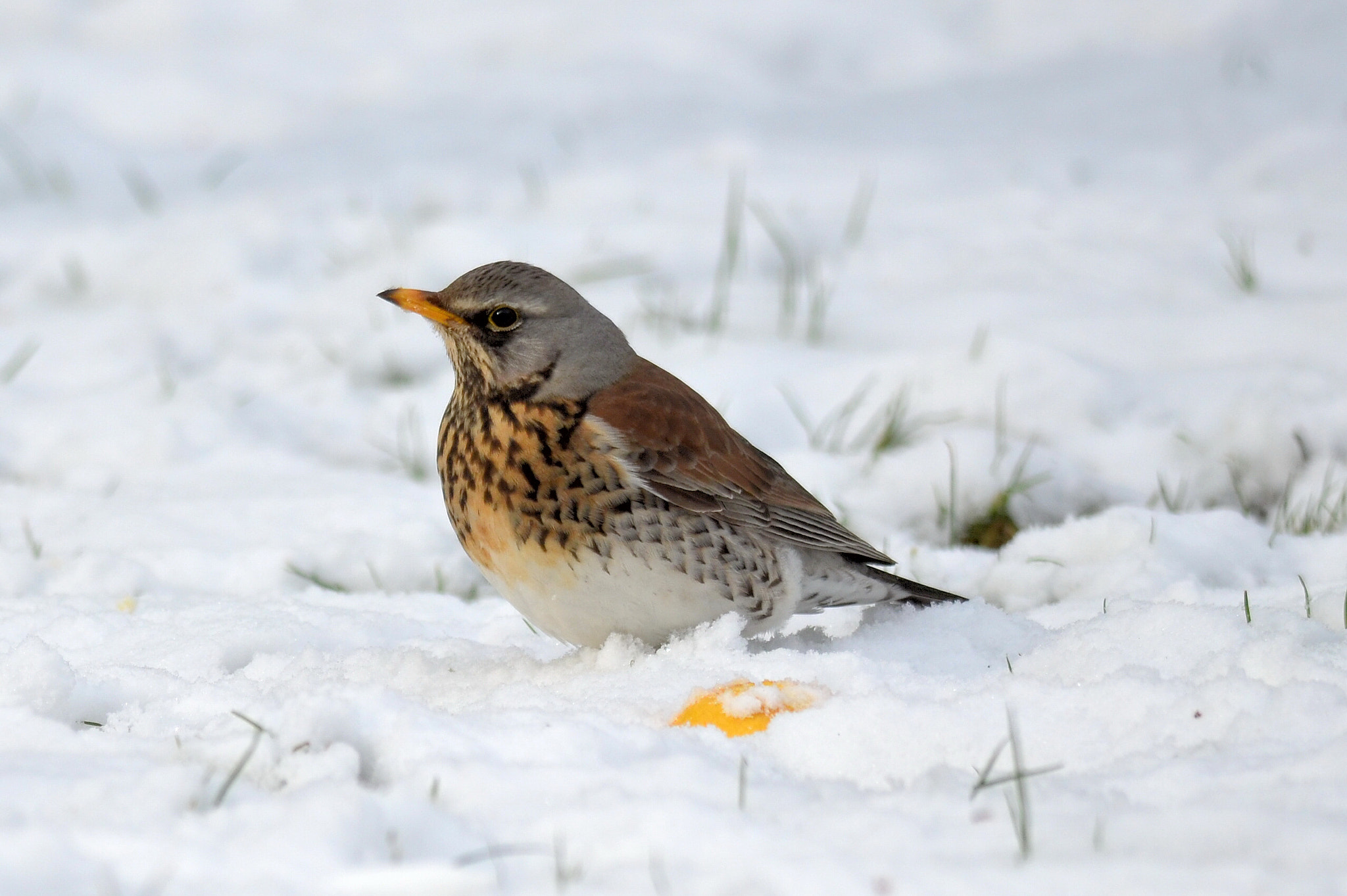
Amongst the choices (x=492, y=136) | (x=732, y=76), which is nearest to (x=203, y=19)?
(x=492, y=136)

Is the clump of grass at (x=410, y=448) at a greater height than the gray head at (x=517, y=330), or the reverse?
the gray head at (x=517, y=330)

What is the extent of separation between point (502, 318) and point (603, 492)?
61 centimetres

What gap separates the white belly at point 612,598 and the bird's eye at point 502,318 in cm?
67

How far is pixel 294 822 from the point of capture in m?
2.26

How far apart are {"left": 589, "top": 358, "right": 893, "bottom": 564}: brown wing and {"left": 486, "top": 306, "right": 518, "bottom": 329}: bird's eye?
1.01ft

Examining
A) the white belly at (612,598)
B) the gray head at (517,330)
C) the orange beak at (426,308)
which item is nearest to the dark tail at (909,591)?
the white belly at (612,598)

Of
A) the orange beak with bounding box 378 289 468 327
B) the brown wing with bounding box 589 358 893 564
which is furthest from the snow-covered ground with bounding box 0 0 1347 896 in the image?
the orange beak with bounding box 378 289 468 327

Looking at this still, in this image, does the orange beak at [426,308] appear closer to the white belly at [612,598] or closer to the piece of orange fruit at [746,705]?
the white belly at [612,598]

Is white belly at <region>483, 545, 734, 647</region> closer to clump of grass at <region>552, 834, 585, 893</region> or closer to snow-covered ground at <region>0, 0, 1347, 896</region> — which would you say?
snow-covered ground at <region>0, 0, 1347, 896</region>

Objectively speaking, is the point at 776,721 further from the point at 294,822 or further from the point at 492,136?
the point at 492,136

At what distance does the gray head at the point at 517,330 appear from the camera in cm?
376

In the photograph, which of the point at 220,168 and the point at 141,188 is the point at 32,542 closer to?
the point at 141,188

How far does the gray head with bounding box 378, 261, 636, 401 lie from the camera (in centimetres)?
376

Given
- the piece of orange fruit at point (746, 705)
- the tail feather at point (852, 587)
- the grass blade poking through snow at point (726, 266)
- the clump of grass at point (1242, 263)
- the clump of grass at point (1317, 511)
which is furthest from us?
the clump of grass at point (1242, 263)
